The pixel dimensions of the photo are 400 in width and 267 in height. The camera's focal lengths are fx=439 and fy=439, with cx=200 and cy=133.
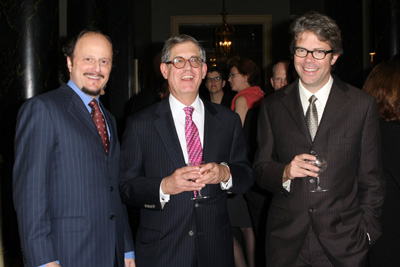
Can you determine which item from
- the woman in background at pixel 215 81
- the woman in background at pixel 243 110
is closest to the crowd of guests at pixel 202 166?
the woman in background at pixel 243 110

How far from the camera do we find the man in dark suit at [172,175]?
2.48 meters

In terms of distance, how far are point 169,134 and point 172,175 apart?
0.30m

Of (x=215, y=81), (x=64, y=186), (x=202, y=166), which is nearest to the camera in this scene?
(x=64, y=186)

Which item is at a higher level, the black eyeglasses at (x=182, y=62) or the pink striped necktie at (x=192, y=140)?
the black eyeglasses at (x=182, y=62)

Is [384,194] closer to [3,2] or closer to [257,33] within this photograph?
[3,2]

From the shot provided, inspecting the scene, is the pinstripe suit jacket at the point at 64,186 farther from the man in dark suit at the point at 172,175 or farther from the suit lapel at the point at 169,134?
the suit lapel at the point at 169,134

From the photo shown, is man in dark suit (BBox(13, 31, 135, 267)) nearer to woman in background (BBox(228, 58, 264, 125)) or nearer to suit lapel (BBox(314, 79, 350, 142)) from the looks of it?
suit lapel (BBox(314, 79, 350, 142))

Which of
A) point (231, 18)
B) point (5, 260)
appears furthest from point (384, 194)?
point (231, 18)

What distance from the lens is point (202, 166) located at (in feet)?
7.54

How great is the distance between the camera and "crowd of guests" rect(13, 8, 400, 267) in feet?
7.05

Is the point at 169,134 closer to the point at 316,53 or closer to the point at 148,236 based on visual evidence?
the point at 148,236

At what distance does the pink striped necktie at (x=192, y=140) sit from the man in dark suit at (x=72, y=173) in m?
0.42

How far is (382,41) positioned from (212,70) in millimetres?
1875

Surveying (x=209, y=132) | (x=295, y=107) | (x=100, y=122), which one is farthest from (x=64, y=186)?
(x=295, y=107)
